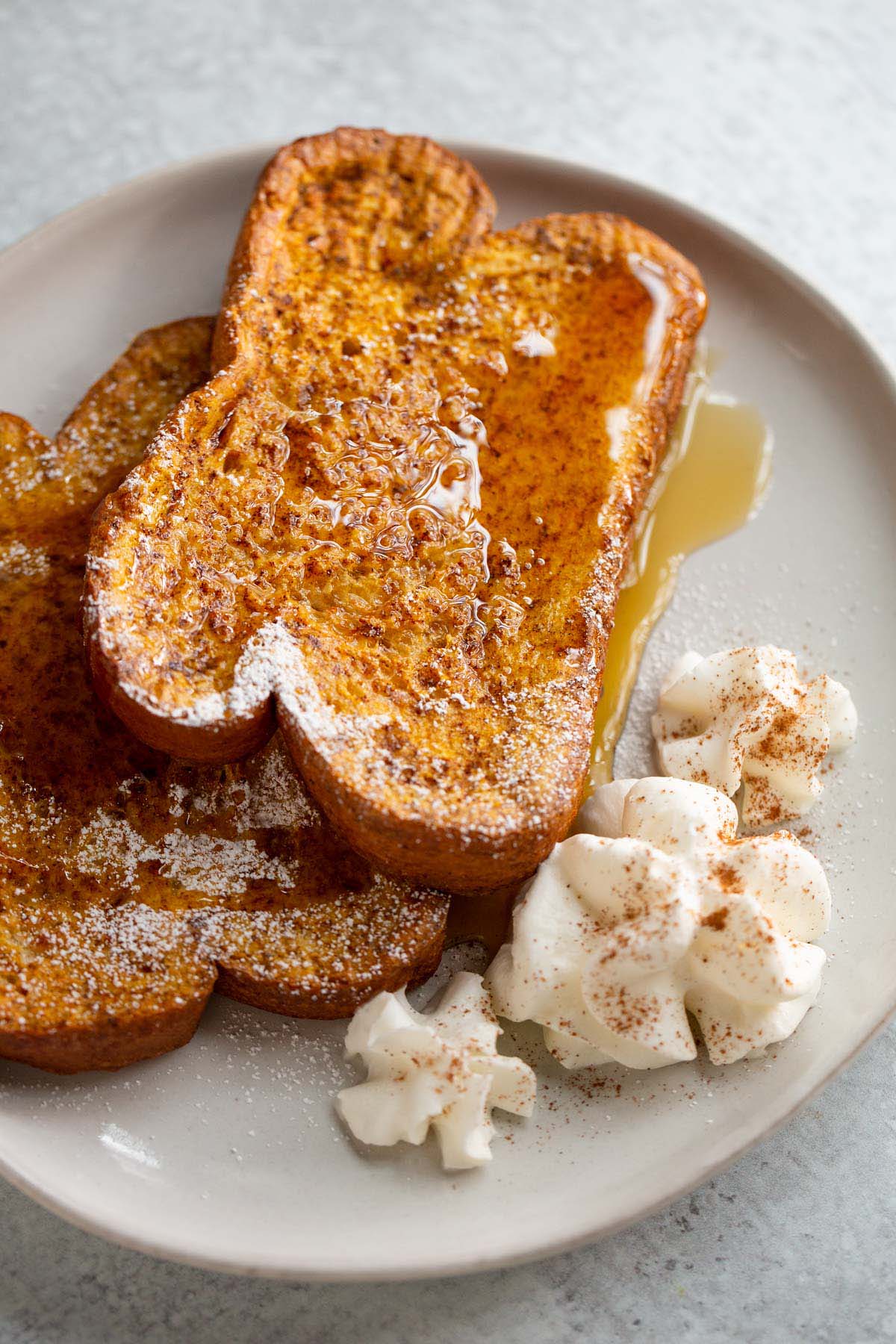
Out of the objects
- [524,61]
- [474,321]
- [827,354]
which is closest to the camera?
[474,321]

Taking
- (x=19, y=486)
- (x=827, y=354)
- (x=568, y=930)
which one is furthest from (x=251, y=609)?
(x=827, y=354)

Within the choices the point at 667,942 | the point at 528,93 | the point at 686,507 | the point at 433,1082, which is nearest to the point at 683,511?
the point at 686,507

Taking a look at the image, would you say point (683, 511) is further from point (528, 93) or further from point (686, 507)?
point (528, 93)

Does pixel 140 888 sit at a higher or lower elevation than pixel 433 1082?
lower

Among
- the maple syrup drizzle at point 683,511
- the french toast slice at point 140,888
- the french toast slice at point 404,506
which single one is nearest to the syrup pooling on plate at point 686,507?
the maple syrup drizzle at point 683,511

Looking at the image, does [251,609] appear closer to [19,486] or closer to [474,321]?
[19,486]

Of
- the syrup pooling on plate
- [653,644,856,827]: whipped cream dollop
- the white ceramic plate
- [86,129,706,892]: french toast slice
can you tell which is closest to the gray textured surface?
the white ceramic plate

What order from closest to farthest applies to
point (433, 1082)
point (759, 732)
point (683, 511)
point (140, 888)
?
point (433, 1082)
point (140, 888)
point (759, 732)
point (683, 511)
